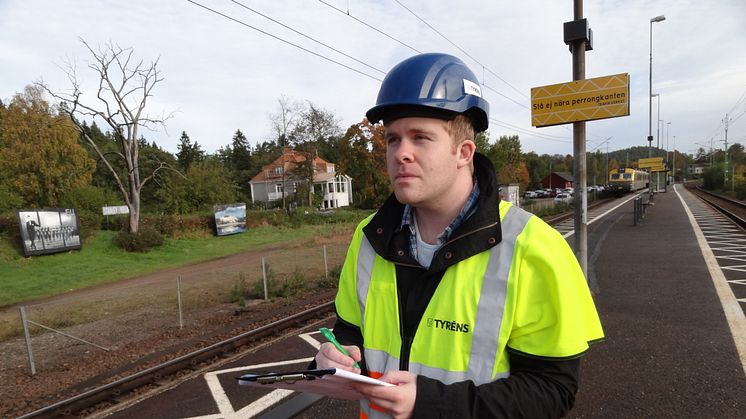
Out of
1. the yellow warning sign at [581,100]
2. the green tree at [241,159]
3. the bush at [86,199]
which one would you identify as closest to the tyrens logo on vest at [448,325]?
the yellow warning sign at [581,100]

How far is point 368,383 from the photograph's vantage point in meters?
1.19

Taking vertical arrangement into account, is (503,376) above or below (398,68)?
below

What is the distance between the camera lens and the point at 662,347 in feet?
17.3

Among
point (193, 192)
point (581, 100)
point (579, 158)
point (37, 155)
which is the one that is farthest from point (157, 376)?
point (193, 192)

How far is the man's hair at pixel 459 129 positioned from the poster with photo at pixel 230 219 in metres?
29.1

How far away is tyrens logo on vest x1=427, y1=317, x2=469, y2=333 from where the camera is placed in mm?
1396

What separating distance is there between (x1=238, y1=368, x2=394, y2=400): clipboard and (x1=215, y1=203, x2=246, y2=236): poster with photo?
95.1 ft

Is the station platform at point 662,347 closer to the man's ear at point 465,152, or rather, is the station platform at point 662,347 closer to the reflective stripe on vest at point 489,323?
the reflective stripe on vest at point 489,323

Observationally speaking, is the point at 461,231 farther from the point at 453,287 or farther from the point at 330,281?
the point at 330,281

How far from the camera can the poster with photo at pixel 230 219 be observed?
28562 millimetres

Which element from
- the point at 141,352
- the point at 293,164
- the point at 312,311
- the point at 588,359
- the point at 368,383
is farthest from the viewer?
the point at 293,164

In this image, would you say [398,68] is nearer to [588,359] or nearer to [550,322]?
[550,322]

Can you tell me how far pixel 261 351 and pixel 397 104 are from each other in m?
6.07

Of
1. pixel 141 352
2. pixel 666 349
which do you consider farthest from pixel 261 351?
pixel 666 349
